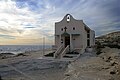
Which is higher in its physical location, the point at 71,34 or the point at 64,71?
the point at 71,34

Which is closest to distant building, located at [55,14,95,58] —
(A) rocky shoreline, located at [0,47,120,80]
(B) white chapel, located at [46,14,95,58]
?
(B) white chapel, located at [46,14,95,58]

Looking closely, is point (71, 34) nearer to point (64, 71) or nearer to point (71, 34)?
point (71, 34)

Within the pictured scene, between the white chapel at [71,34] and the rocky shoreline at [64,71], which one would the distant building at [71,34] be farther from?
the rocky shoreline at [64,71]

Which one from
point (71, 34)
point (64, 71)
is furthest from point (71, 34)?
point (64, 71)

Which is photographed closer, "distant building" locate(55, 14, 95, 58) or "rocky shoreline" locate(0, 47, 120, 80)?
"rocky shoreline" locate(0, 47, 120, 80)

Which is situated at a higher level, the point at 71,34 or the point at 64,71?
the point at 71,34

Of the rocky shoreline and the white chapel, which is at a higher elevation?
the white chapel

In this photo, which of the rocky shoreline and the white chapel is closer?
the rocky shoreline

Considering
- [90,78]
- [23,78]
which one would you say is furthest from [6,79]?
[90,78]

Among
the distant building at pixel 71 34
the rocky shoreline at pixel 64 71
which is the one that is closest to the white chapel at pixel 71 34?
the distant building at pixel 71 34

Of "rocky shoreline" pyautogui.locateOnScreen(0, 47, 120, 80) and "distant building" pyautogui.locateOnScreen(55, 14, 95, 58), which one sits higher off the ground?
"distant building" pyautogui.locateOnScreen(55, 14, 95, 58)

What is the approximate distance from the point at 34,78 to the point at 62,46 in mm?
18226

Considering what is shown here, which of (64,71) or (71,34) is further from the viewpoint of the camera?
(71,34)

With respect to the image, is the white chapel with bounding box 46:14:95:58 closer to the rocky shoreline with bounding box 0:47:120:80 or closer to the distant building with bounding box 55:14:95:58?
the distant building with bounding box 55:14:95:58
